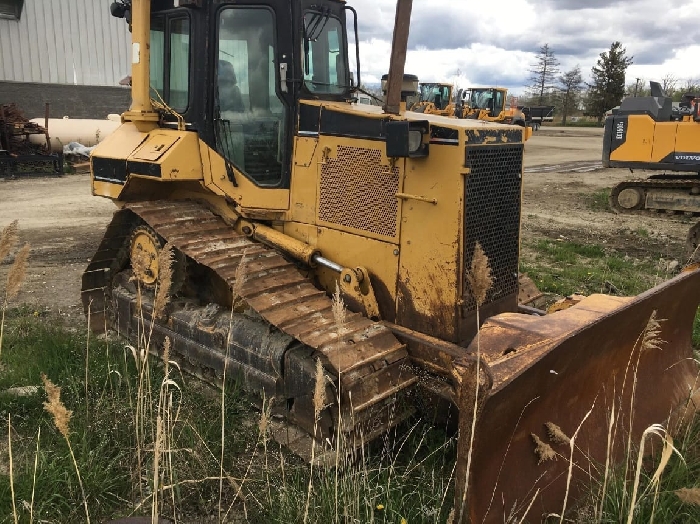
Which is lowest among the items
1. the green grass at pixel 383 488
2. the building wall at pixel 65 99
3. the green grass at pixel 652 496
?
the green grass at pixel 383 488

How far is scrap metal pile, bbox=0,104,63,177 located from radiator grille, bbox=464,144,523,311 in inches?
605

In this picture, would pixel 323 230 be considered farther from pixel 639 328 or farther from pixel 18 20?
pixel 18 20

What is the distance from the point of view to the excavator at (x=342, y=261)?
3.20m

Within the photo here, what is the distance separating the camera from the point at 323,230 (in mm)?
4816

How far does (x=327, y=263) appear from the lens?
15.5 feet

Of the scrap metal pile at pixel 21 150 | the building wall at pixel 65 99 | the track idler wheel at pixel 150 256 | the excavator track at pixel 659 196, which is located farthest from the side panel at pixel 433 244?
the building wall at pixel 65 99

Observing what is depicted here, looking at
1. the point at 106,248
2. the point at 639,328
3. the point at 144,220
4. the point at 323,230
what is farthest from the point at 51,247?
the point at 639,328

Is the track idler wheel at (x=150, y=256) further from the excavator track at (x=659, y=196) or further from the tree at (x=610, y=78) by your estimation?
the tree at (x=610, y=78)

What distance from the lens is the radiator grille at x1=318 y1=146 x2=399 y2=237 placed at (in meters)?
4.38

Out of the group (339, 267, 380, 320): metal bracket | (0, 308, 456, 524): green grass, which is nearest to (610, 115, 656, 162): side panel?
(339, 267, 380, 320): metal bracket

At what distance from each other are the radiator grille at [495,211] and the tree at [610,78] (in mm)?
49953

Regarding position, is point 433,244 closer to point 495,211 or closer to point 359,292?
point 495,211

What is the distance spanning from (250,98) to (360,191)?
1269mm

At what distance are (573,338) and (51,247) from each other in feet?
27.4
